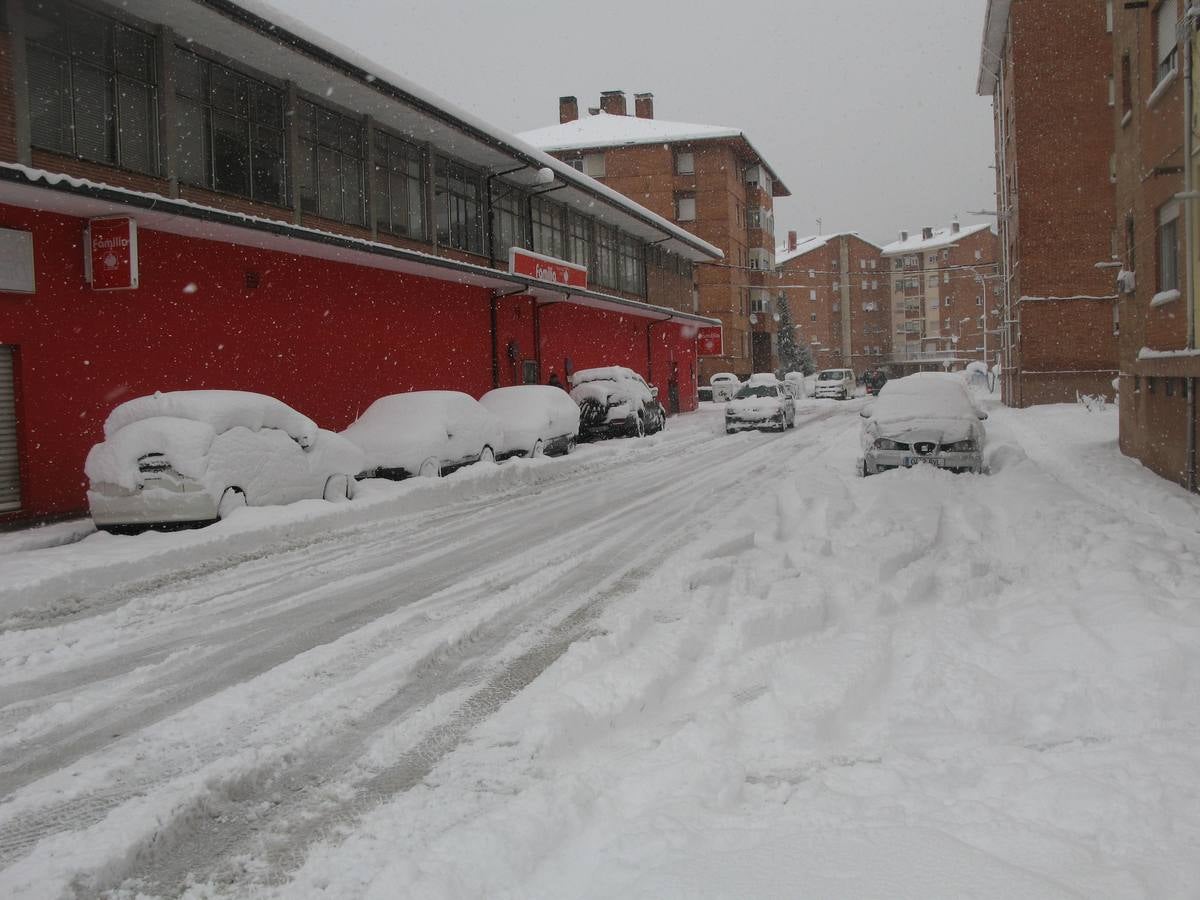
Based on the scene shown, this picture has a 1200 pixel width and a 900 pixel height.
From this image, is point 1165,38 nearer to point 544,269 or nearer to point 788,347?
point 544,269

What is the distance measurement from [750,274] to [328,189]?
48705 mm

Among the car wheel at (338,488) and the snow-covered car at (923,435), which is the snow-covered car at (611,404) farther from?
the car wheel at (338,488)

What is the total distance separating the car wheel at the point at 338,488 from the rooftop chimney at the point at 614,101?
54182mm

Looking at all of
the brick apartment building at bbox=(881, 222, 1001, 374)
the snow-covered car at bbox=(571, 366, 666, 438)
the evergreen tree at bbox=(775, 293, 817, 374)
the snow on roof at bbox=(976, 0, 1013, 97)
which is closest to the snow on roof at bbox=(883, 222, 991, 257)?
the brick apartment building at bbox=(881, 222, 1001, 374)

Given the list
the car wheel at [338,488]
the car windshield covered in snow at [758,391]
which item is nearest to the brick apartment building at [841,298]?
the car windshield covered in snow at [758,391]

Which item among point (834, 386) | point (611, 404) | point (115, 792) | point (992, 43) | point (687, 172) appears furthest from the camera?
point (687, 172)

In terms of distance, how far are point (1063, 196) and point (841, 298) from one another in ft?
246

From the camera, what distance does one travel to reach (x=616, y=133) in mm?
56938

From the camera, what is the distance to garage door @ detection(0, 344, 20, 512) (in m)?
11.9

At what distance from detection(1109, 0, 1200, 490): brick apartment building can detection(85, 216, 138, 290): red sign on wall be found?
13.5 m

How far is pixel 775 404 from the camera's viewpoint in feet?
88.8

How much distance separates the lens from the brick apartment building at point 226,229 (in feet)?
40.0

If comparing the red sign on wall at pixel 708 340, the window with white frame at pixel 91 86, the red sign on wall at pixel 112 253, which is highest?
the window with white frame at pixel 91 86

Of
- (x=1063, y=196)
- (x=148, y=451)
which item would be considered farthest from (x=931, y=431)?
(x=1063, y=196)
